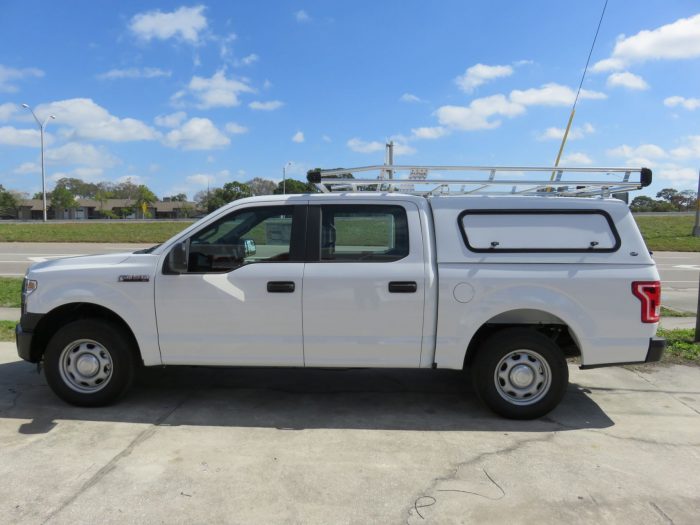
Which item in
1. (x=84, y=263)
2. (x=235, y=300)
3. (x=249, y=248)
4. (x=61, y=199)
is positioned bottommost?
(x=235, y=300)

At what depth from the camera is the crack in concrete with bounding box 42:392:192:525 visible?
3.06 metres

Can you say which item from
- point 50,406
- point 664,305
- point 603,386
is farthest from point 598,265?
point 664,305

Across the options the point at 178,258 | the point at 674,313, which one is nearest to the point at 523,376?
the point at 178,258

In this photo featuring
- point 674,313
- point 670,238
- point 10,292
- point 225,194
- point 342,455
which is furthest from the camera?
point 225,194

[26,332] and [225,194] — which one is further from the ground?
[225,194]

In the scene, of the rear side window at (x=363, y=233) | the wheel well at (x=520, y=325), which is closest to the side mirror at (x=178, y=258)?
the rear side window at (x=363, y=233)

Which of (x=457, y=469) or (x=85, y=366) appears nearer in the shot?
(x=457, y=469)

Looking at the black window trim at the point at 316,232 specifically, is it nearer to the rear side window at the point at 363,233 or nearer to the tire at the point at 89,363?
the rear side window at the point at 363,233

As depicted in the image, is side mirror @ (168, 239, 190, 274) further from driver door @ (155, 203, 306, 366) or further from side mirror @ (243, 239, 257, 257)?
side mirror @ (243, 239, 257, 257)

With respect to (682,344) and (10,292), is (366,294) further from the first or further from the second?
(10,292)

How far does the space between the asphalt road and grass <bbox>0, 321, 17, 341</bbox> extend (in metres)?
6.60

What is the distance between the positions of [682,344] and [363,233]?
15.3 ft

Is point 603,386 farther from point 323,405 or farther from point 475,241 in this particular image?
point 323,405

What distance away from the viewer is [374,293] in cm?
420
